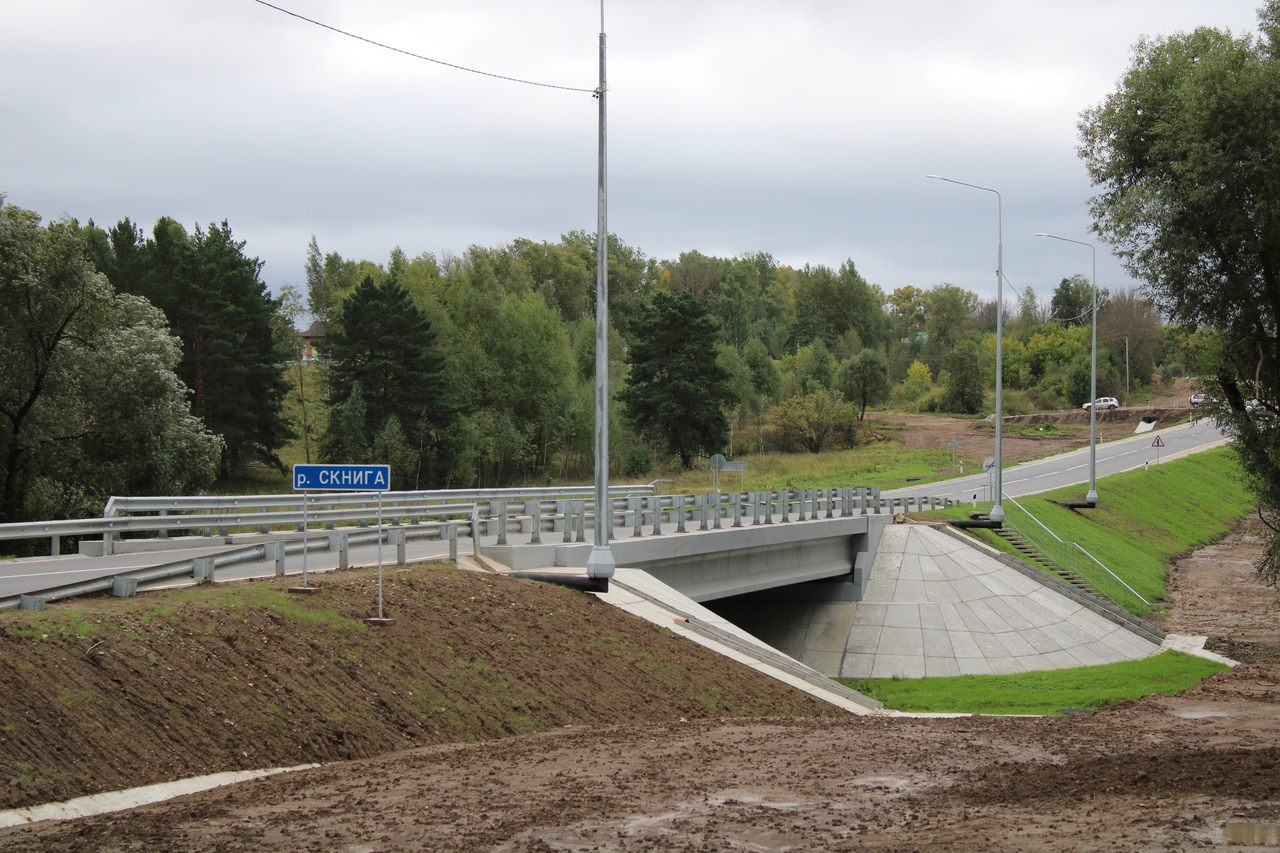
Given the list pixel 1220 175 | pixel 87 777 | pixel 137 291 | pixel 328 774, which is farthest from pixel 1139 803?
pixel 137 291

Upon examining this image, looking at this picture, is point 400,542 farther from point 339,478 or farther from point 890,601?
point 890,601

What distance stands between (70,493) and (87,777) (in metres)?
30.9

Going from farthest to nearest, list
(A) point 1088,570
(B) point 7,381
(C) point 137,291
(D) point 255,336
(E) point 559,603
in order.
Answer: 1. (D) point 255,336
2. (C) point 137,291
3. (A) point 1088,570
4. (B) point 7,381
5. (E) point 559,603

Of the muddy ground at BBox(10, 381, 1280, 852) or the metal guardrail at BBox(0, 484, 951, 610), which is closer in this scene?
the muddy ground at BBox(10, 381, 1280, 852)

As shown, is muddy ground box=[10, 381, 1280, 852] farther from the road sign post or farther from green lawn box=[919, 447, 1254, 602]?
green lawn box=[919, 447, 1254, 602]

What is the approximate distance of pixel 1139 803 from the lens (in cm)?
1133

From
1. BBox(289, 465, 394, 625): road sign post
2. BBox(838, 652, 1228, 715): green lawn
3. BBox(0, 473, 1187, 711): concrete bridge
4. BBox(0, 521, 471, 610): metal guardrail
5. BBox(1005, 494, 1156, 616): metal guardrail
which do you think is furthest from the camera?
BBox(1005, 494, 1156, 616): metal guardrail

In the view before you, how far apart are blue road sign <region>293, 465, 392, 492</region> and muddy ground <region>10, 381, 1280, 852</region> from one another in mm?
2349

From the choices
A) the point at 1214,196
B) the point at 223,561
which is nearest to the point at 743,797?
the point at 223,561

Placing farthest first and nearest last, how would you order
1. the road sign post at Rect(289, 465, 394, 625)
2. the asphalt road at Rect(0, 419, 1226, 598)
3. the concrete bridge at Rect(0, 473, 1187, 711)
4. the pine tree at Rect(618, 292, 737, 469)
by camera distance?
the pine tree at Rect(618, 292, 737, 469)
the concrete bridge at Rect(0, 473, 1187, 711)
the asphalt road at Rect(0, 419, 1226, 598)
the road sign post at Rect(289, 465, 394, 625)

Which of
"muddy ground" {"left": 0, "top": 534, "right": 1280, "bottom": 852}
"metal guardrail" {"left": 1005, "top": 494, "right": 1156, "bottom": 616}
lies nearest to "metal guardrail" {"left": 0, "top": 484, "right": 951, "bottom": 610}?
"muddy ground" {"left": 0, "top": 534, "right": 1280, "bottom": 852}

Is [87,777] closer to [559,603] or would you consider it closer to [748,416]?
[559,603]

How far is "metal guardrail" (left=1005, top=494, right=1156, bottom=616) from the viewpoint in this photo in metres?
42.0

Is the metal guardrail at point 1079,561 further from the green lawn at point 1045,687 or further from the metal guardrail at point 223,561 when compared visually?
the metal guardrail at point 223,561
